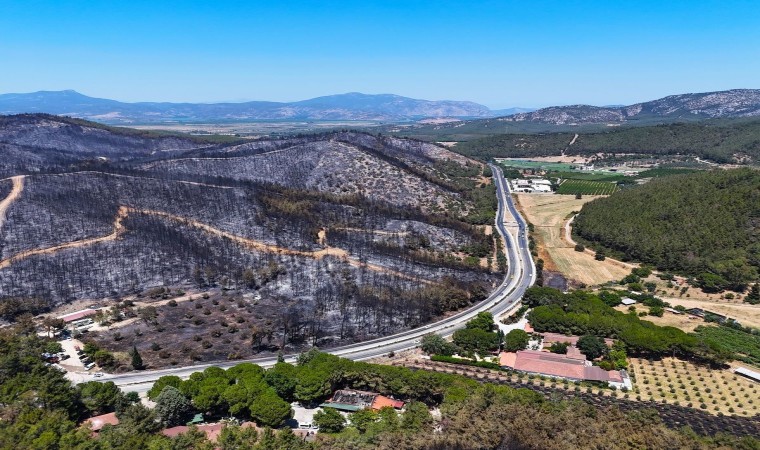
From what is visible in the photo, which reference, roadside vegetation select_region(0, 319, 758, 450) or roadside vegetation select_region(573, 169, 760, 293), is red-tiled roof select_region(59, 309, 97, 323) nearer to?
roadside vegetation select_region(0, 319, 758, 450)

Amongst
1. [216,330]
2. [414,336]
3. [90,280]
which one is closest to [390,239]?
[414,336]

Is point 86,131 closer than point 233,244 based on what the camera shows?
No

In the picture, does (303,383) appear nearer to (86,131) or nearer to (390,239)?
(390,239)

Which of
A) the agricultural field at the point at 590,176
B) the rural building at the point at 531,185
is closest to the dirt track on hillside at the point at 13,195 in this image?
the rural building at the point at 531,185

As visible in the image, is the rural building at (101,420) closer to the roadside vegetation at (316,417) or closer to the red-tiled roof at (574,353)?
the roadside vegetation at (316,417)

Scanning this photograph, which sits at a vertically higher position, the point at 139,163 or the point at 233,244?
the point at 139,163

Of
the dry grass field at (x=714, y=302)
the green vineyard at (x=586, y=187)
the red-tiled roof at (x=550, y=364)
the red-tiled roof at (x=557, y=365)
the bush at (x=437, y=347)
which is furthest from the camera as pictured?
the green vineyard at (x=586, y=187)

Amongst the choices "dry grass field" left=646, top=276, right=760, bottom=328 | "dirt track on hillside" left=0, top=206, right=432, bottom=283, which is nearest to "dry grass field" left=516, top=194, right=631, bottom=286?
"dry grass field" left=646, top=276, right=760, bottom=328
